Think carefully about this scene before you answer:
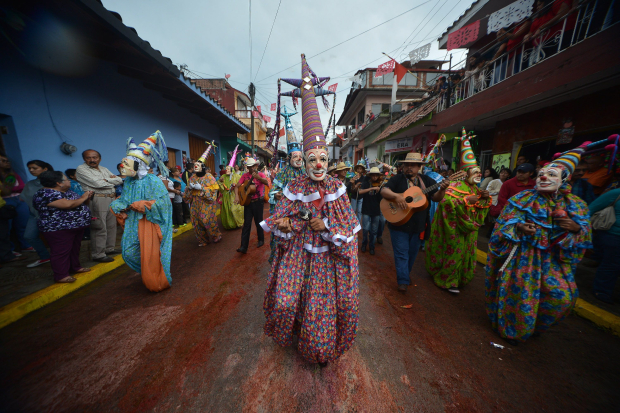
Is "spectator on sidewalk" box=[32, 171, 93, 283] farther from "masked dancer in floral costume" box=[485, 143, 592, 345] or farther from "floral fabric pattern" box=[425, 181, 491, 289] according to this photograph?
"masked dancer in floral costume" box=[485, 143, 592, 345]

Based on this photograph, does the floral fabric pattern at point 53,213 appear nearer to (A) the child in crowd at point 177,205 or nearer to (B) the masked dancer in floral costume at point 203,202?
(B) the masked dancer in floral costume at point 203,202

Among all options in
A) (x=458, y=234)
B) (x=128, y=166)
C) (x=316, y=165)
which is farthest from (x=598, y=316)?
(x=128, y=166)

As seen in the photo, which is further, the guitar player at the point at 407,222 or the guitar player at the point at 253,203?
the guitar player at the point at 253,203

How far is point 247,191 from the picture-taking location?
417cm

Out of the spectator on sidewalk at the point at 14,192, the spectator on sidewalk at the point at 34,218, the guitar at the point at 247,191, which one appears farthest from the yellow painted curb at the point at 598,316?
the spectator on sidewalk at the point at 14,192

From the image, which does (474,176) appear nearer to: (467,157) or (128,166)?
(467,157)

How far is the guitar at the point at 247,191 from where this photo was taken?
4.16 m

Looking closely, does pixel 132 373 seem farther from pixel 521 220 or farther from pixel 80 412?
pixel 521 220

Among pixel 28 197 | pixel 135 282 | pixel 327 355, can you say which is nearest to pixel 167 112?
pixel 28 197

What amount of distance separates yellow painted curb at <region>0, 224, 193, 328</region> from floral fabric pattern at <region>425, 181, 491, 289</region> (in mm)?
5349

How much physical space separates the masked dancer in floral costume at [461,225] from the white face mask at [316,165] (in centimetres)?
237

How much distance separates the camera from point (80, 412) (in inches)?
59.9

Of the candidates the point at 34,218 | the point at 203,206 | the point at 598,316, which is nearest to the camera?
the point at 598,316

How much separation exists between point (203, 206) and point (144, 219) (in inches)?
70.4
